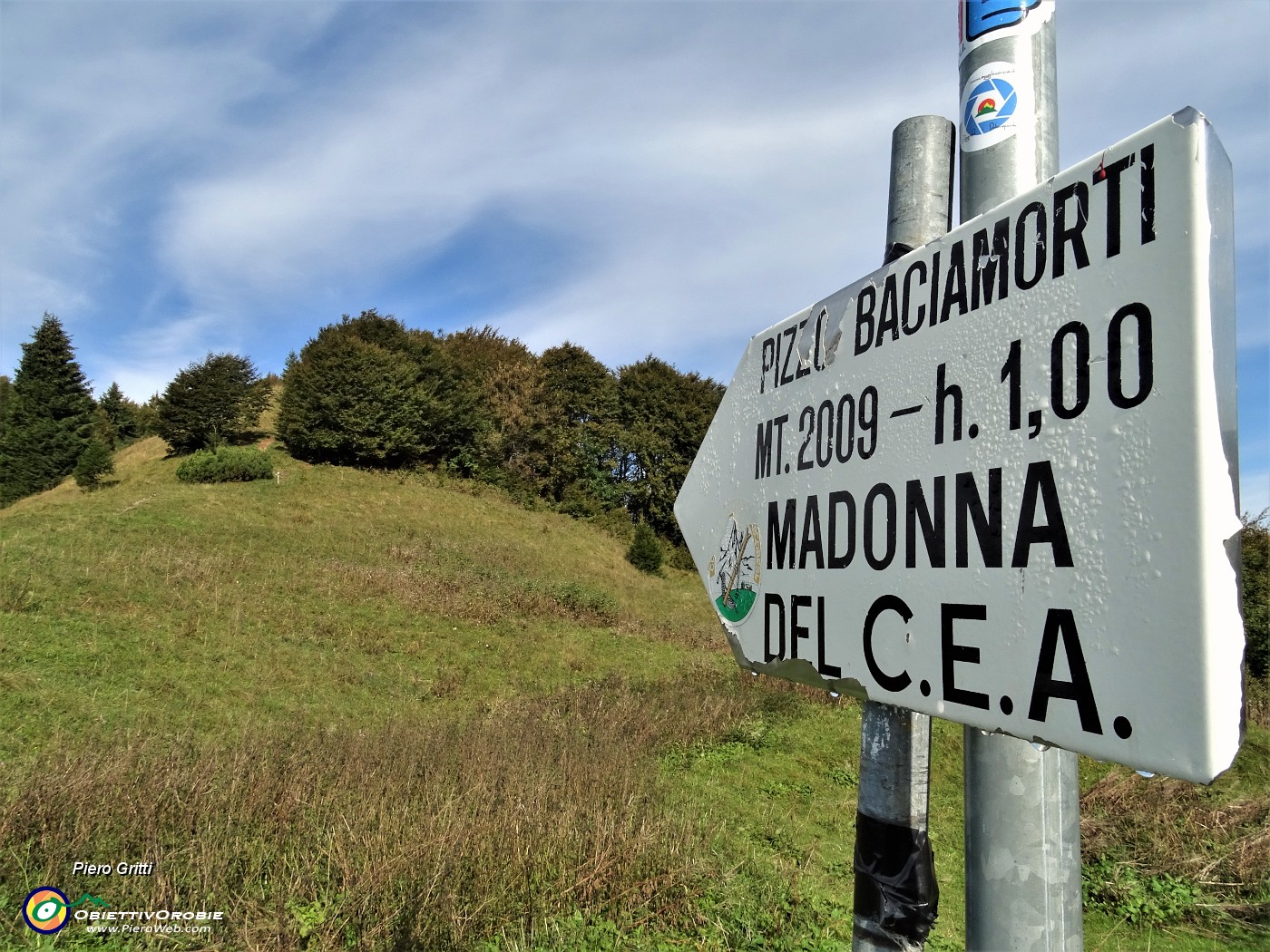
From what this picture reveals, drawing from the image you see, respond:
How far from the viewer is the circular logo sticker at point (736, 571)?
154 cm

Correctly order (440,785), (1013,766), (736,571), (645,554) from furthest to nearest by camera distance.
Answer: (645,554)
(440,785)
(736,571)
(1013,766)

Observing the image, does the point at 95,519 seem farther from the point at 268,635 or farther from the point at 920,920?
the point at 920,920

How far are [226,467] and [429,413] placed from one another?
24.7 feet

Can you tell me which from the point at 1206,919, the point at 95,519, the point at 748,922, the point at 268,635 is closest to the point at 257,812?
the point at 748,922

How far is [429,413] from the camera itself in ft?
90.3

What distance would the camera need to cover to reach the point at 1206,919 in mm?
4406

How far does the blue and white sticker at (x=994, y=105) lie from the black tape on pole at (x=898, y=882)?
117cm

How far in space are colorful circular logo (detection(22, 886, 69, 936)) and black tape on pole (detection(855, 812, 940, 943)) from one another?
375 centimetres

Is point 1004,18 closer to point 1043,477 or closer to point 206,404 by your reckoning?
point 1043,477

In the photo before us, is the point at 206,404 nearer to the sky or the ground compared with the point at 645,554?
nearer to the sky

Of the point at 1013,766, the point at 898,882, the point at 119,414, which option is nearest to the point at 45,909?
the point at 898,882

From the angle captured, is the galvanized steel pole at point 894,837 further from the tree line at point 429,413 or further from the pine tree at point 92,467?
the pine tree at point 92,467

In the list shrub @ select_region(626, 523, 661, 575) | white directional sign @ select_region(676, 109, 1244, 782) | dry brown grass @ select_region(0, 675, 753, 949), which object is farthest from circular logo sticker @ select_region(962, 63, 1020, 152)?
shrub @ select_region(626, 523, 661, 575)

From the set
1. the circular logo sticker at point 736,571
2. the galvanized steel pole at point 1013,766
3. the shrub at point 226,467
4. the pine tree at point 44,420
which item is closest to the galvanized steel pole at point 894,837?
the galvanized steel pole at point 1013,766
